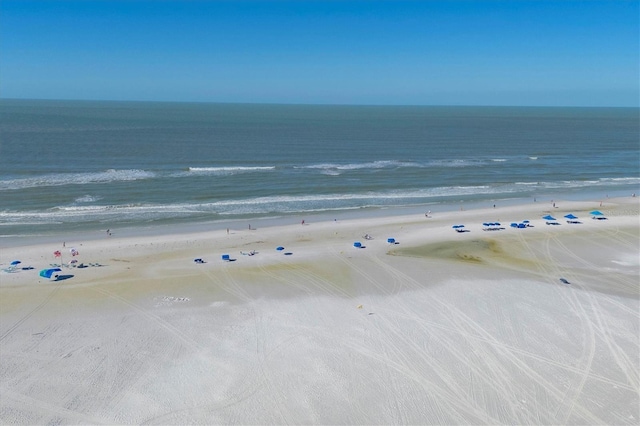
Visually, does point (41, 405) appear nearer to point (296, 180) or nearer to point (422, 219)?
point (422, 219)

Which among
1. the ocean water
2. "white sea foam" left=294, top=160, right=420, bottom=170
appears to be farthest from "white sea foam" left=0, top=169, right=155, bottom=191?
"white sea foam" left=294, top=160, right=420, bottom=170

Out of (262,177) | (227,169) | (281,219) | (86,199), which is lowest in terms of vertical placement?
(281,219)

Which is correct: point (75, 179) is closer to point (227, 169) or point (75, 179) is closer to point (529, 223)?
point (227, 169)

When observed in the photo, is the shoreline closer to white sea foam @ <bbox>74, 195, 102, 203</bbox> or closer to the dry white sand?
the dry white sand

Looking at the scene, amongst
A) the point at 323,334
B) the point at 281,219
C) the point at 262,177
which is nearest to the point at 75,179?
the point at 262,177

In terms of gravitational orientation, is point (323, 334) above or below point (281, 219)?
below
